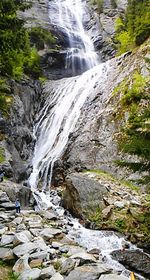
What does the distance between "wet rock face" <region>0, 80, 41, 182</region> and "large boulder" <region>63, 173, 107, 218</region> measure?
4697 mm

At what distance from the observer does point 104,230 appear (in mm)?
13219

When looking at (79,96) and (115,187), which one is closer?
(115,187)

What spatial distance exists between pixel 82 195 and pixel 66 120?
1335 centimetres

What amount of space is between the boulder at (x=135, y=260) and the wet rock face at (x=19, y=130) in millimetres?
10063

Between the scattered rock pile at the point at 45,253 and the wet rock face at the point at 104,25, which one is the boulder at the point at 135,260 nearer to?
the scattered rock pile at the point at 45,253

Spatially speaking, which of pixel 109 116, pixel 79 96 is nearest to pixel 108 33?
pixel 79 96

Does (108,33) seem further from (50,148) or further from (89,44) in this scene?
(50,148)

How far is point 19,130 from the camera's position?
2489cm

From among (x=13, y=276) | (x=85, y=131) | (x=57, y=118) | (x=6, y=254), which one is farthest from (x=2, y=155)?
(x=13, y=276)

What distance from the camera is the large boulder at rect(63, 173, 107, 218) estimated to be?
1474 centimetres

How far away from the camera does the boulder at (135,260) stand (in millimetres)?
9758

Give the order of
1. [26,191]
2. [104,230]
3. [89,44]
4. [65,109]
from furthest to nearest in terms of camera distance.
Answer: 1. [89,44]
2. [65,109]
3. [26,191]
4. [104,230]

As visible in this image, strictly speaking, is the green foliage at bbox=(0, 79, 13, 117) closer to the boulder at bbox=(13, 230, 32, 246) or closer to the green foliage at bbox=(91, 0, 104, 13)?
the boulder at bbox=(13, 230, 32, 246)

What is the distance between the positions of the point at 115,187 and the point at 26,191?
4.40 m
